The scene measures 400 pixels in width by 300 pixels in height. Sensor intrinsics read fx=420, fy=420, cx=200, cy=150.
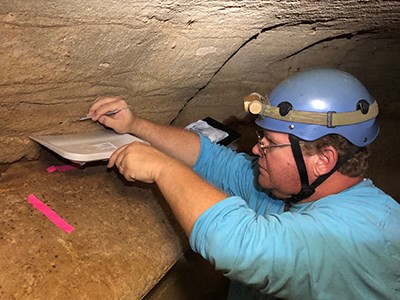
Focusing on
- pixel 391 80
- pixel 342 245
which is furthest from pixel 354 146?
pixel 391 80

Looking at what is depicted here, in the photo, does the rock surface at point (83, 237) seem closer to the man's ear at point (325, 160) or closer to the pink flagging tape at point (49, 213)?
the pink flagging tape at point (49, 213)

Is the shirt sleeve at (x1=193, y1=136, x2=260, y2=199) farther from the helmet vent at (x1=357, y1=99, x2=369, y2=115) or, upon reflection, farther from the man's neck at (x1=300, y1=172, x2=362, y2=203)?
the helmet vent at (x1=357, y1=99, x2=369, y2=115)

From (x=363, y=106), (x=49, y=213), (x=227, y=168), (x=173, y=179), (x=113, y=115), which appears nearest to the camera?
(x=173, y=179)

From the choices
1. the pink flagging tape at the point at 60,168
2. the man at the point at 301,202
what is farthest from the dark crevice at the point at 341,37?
the pink flagging tape at the point at 60,168

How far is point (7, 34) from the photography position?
1360 millimetres

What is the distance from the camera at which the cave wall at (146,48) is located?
1434 mm

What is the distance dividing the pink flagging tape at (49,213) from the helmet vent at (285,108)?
2.96 feet

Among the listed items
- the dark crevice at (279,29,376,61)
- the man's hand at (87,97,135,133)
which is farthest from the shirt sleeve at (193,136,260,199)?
the dark crevice at (279,29,376,61)

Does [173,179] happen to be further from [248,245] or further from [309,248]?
[309,248]

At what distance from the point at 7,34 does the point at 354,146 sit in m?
1.26

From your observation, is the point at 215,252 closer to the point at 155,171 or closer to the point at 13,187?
the point at 155,171

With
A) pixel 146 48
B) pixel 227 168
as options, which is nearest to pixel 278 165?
pixel 227 168

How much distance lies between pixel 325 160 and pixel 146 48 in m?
0.87

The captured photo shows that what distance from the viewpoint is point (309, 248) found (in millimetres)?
1255
